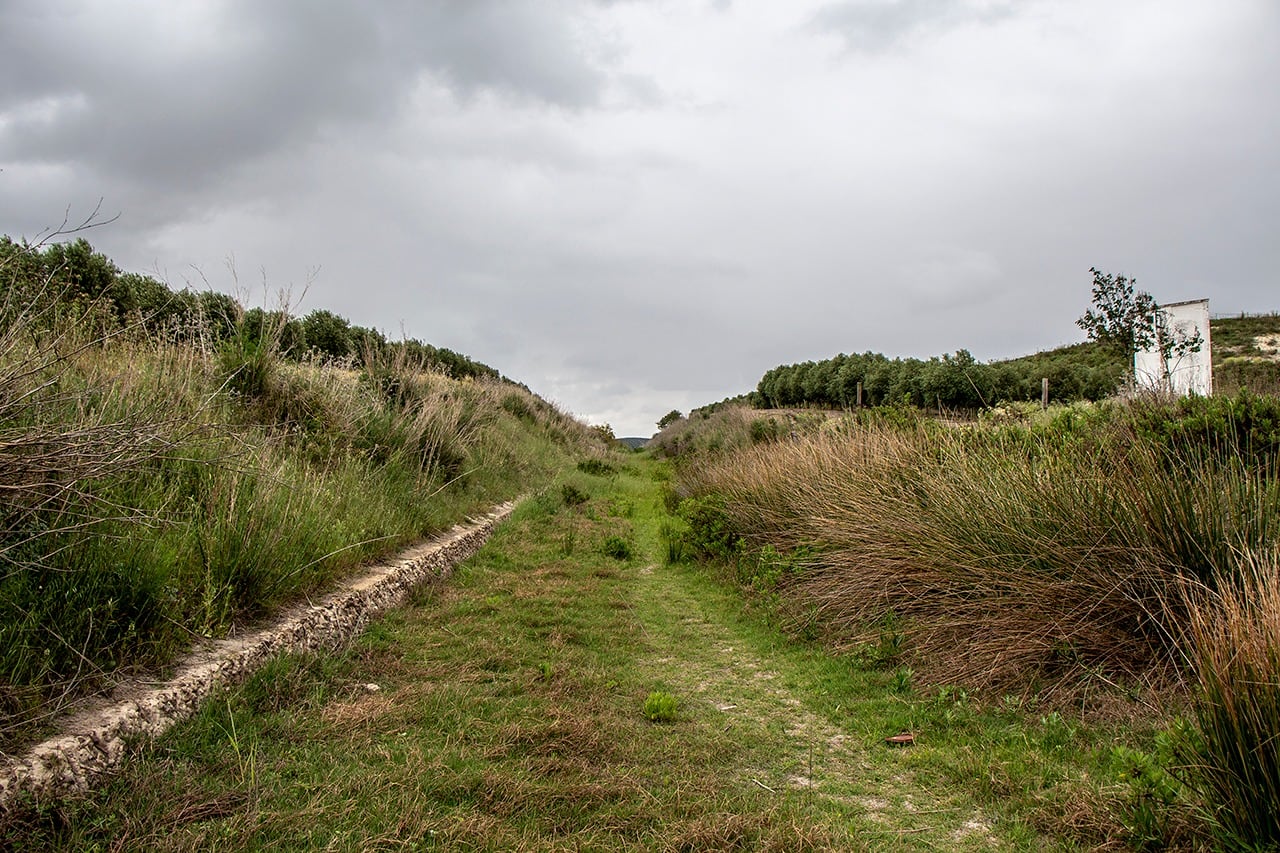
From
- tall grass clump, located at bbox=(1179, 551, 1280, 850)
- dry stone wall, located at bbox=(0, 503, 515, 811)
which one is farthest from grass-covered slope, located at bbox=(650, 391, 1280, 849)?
dry stone wall, located at bbox=(0, 503, 515, 811)

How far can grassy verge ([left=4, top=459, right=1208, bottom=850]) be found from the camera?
2.72 meters

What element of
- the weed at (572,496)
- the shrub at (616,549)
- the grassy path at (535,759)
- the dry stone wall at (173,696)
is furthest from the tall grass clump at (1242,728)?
the weed at (572,496)

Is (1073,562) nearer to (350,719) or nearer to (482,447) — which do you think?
(350,719)

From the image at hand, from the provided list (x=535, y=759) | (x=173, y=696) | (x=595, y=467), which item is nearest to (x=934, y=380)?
(x=595, y=467)

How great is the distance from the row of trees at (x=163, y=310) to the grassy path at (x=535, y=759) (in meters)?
2.41

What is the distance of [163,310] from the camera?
6391 millimetres

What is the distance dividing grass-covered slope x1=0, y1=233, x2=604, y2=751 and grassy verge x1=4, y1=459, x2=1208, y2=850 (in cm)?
60

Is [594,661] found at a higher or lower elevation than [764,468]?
lower

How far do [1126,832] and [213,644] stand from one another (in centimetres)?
445

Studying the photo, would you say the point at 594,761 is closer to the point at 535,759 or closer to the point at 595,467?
the point at 535,759

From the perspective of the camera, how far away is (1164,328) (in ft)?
56.2

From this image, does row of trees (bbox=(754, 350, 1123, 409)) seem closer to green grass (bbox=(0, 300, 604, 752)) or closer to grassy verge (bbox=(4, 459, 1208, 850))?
grassy verge (bbox=(4, 459, 1208, 850))

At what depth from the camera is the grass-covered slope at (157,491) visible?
10.4 feet

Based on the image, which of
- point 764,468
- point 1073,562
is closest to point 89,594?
point 1073,562
